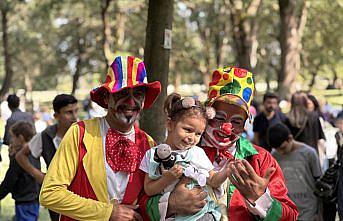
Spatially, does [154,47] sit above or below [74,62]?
above

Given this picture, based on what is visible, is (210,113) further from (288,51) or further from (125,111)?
(288,51)

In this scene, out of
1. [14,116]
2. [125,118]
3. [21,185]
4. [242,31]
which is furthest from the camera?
[242,31]

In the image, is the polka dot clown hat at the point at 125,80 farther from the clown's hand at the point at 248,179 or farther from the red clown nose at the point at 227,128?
the clown's hand at the point at 248,179

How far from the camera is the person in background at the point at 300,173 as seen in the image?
6949mm

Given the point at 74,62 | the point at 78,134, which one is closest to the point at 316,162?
the point at 78,134

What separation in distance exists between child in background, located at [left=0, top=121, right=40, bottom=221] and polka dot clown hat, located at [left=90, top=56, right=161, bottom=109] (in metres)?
4.10

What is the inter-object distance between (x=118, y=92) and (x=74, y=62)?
55.5 meters

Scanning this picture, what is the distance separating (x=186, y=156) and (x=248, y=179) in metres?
0.37

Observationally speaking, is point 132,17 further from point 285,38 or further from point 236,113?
point 236,113

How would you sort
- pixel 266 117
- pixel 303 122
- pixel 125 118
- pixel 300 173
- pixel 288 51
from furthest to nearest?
1. pixel 288 51
2. pixel 266 117
3. pixel 303 122
4. pixel 300 173
5. pixel 125 118

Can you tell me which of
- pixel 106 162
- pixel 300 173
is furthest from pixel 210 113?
pixel 300 173

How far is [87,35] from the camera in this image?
168ft

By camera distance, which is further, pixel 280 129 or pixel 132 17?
pixel 132 17

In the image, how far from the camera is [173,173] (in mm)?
3434
